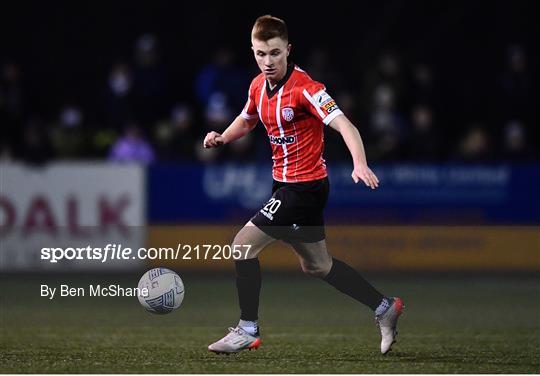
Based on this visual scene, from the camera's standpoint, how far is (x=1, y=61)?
1830cm

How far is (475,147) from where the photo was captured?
51.4 feet

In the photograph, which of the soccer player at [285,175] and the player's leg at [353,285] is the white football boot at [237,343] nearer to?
the soccer player at [285,175]

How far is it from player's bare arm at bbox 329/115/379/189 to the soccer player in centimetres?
14

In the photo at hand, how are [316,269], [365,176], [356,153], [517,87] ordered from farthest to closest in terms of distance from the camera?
[517,87], [316,269], [356,153], [365,176]

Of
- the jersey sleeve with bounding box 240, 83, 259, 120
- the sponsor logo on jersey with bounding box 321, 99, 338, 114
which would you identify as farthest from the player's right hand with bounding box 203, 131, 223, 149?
the sponsor logo on jersey with bounding box 321, 99, 338, 114

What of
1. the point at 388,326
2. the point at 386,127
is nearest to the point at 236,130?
the point at 388,326

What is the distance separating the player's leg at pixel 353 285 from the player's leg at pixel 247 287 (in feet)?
0.97

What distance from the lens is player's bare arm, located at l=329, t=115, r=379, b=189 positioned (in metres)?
6.93

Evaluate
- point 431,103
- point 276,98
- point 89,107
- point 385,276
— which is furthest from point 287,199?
point 89,107

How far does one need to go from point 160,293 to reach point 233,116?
7765 millimetres

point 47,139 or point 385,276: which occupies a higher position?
point 47,139

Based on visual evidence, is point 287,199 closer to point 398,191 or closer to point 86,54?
point 398,191

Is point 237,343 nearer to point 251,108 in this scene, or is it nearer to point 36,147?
point 251,108

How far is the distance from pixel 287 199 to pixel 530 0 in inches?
460
